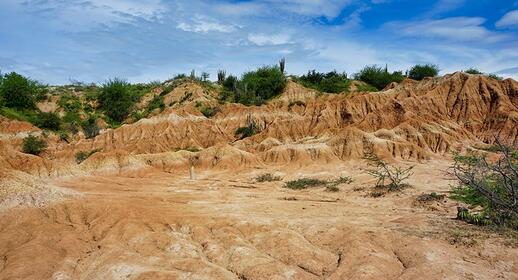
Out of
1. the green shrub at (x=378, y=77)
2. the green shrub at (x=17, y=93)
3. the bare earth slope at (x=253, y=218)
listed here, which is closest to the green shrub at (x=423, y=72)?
the green shrub at (x=378, y=77)

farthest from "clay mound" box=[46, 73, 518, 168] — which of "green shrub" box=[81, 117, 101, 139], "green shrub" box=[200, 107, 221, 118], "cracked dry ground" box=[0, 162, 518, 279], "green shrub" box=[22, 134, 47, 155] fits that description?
"cracked dry ground" box=[0, 162, 518, 279]

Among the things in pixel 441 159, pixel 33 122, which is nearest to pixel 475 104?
pixel 441 159

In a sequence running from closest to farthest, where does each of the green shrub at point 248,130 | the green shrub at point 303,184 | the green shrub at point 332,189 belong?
the green shrub at point 332,189, the green shrub at point 303,184, the green shrub at point 248,130

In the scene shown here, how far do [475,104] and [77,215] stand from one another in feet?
134

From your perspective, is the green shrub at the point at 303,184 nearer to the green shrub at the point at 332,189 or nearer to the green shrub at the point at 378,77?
the green shrub at the point at 332,189

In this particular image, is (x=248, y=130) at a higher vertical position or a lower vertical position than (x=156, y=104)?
lower

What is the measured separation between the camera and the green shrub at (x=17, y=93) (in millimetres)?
59594

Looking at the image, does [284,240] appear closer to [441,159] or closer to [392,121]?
[441,159]

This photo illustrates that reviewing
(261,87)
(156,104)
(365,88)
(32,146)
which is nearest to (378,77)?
(365,88)

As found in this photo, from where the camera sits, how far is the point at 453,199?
19.3 metres

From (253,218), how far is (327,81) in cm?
5368

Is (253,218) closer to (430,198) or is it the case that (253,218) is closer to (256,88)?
(430,198)

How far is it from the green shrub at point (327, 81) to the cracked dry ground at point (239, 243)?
154ft

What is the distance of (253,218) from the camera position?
15680 mm
